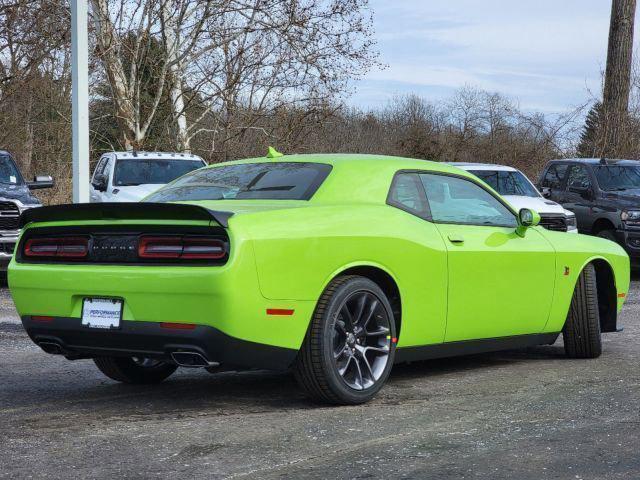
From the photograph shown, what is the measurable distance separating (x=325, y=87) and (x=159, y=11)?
12.4ft

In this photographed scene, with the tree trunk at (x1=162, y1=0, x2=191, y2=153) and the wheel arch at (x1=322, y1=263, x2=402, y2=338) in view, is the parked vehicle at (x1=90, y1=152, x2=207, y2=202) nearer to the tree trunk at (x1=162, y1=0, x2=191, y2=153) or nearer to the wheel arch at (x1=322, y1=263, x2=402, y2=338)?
the tree trunk at (x1=162, y1=0, x2=191, y2=153)

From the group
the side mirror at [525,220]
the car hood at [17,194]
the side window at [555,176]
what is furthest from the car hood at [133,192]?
the side mirror at [525,220]

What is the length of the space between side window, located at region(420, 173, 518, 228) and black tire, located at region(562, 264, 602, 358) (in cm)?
83

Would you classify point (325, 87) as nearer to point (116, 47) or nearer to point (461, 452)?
point (116, 47)

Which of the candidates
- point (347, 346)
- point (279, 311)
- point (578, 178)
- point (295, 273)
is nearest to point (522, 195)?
point (578, 178)

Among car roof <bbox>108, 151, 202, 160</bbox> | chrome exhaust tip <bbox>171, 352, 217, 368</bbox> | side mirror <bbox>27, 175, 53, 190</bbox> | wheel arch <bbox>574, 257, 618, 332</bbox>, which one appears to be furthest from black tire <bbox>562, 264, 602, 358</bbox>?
car roof <bbox>108, 151, 202, 160</bbox>

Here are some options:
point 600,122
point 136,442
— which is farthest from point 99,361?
point 600,122

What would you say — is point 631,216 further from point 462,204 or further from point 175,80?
point 175,80

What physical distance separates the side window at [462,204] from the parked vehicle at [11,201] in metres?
7.77

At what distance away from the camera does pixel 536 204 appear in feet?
52.1

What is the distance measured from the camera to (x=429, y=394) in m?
6.70

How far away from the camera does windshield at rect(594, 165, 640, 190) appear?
17172mm

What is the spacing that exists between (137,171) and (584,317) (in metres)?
10.8

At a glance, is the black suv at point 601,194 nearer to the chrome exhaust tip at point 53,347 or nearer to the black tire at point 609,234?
the black tire at point 609,234
